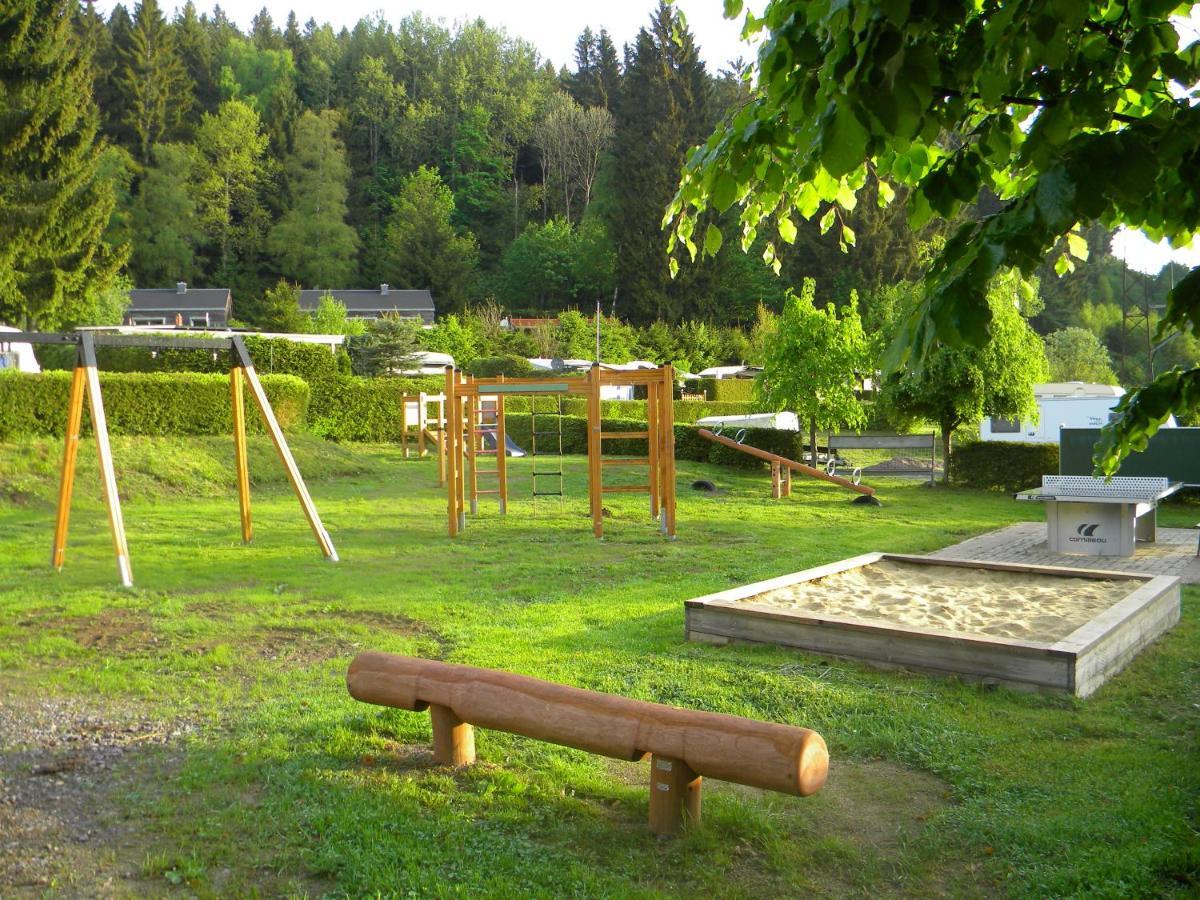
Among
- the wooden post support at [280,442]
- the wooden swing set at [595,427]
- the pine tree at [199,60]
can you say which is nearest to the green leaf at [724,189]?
the wooden post support at [280,442]

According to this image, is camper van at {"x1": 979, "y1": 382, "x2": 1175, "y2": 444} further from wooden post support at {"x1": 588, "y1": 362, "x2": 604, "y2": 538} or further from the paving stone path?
wooden post support at {"x1": 588, "y1": 362, "x2": 604, "y2": 538}

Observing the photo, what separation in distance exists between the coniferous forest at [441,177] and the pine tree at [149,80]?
0.16 meters

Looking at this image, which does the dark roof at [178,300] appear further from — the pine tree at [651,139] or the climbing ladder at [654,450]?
the climbing ladder at [654,450]

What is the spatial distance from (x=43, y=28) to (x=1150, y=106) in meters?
35.5

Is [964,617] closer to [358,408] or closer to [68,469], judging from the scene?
[68,469]

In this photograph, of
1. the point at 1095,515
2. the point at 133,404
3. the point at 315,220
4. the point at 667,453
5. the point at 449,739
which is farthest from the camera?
the point at 315,220

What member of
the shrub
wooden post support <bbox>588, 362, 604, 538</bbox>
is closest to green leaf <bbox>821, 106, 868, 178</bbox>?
wooden post support <bbox>588, 362, 604, 538</bbox>

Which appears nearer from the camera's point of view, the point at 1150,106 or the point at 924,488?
the point at 1150,106

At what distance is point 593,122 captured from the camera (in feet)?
274

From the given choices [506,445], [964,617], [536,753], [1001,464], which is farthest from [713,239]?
[506,445]

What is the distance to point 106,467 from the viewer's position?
945 cm

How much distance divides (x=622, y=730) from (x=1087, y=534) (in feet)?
32.9

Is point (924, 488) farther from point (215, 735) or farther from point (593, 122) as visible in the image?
point (593, 122)

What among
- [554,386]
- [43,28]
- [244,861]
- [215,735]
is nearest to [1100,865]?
[244,861]
